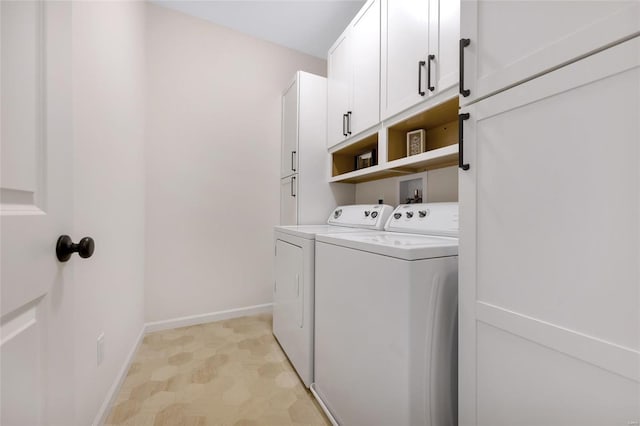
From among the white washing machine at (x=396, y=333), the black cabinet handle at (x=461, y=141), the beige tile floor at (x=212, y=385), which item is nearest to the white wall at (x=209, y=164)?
the beige tile floor at (x=212, y=385)

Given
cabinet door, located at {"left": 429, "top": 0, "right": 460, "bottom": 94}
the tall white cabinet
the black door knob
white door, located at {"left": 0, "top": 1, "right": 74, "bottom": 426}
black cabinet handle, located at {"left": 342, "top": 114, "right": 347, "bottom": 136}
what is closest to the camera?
white door, located at {"left": 0, "top": 1, "right": 74, "bottom": 426}

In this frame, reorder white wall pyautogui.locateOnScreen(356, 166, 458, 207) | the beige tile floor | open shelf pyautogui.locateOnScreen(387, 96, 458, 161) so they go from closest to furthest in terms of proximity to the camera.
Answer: the beige tile floor
open shelf pyautogui.locateOnScreen(387, 96, 458, 161)
white wall pyautogui.locateOnScreen(356, 166, 458, 207)

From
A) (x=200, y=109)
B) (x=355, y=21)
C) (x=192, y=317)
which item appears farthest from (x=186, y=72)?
(x=192, y=317)

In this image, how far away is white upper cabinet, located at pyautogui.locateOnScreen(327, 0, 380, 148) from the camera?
5.69ft

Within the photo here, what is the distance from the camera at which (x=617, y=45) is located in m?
0.53

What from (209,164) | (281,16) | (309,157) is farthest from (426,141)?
(209,164)

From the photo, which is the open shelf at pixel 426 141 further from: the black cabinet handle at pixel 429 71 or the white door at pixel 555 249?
the white door at pixel 555 249

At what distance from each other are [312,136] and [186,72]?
4.06 ft

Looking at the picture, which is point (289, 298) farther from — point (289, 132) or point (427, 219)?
point (289, 132)

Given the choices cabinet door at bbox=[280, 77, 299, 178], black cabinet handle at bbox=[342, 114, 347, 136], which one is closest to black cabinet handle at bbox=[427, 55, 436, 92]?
black cabinet handle at bbox=[342, 114, 347, 136]

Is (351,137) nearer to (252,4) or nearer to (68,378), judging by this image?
(252,4)

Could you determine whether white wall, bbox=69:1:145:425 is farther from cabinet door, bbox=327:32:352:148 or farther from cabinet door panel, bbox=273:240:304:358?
cabinet door, bbox=327:32:352:148

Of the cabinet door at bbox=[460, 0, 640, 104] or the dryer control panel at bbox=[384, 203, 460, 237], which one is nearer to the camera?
the cabinet door at bbox=[460, 0, 640, 104]

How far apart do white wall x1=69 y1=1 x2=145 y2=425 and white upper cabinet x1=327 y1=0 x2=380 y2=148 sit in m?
1.44
